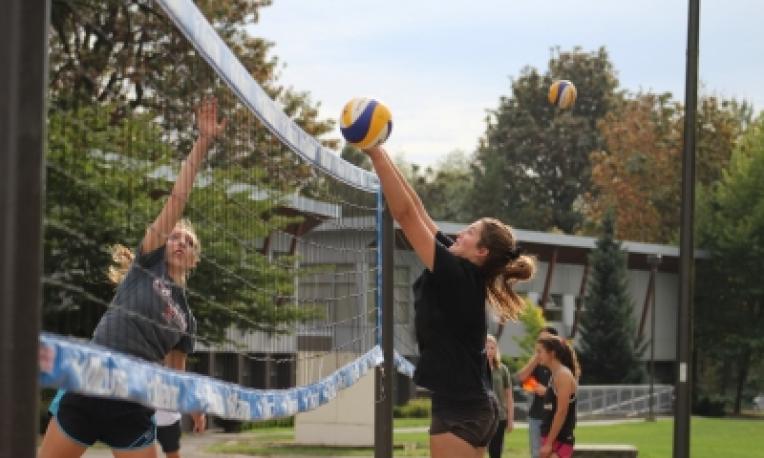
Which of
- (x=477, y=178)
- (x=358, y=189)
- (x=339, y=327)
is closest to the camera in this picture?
(x=339, y=327)

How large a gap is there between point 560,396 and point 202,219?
210 inches

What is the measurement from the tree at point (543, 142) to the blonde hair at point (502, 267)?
83002 millimetres

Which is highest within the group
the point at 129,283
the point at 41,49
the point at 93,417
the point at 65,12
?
the point at 65,12

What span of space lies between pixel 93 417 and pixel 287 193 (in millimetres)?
4626

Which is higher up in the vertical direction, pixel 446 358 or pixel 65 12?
pixel 65 12

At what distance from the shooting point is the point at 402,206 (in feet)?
22.4

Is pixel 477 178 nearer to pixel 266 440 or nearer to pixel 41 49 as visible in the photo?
pixel 266 440

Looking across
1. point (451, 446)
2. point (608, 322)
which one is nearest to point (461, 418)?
point (451, 446)

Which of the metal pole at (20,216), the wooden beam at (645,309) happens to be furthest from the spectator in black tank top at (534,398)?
the wooden beam at (645,309)

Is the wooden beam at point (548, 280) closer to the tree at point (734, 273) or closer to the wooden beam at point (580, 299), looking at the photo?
the wooden beam at point (580, 299)

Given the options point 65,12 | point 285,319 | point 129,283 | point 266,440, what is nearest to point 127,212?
point 129,283

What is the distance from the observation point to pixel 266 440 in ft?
95.2

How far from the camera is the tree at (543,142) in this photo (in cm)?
9081

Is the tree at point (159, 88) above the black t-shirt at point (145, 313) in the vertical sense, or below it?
above
